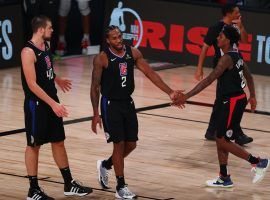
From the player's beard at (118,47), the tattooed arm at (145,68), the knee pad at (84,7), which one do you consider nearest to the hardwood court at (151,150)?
the tattooed arm at (145,68)

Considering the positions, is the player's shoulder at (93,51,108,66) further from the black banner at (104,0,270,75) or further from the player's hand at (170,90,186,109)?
the black banner at (104,0,270,75)

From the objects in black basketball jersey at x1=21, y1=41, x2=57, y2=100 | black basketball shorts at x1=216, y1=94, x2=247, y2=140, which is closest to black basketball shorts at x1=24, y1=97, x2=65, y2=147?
black basketball jersey at x1=21, y1=41, x2=57, y2=100

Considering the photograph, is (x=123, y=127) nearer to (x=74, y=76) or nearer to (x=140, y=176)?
(x=140, y=176)

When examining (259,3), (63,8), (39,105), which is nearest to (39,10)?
(63,8)

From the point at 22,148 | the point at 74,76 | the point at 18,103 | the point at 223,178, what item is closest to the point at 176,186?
the point at 223,178

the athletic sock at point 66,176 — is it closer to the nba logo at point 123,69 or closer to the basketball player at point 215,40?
the nba logo at point 123,69

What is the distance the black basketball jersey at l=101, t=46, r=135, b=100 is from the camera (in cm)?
949

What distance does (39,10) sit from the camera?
60.5 feet

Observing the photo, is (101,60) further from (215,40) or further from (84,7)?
(84,7)

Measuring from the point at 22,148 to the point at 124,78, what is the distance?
2665mm

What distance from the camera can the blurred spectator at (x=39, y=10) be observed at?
717 inches

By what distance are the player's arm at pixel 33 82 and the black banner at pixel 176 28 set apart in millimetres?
8537

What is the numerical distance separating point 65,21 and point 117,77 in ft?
31.1

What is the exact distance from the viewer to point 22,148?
11.6 m
